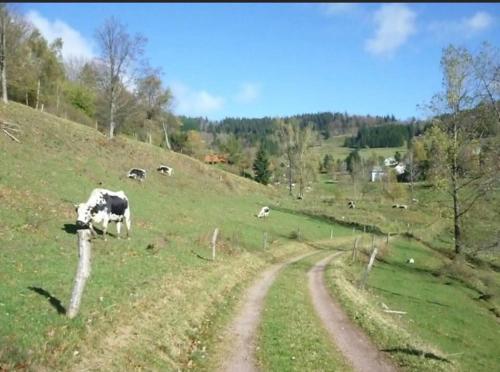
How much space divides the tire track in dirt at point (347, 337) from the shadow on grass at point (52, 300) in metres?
9.93

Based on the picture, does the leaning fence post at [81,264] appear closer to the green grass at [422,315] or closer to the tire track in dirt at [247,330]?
the tire track in dirt at [247,330]

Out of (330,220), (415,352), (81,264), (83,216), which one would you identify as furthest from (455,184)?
(81,264)

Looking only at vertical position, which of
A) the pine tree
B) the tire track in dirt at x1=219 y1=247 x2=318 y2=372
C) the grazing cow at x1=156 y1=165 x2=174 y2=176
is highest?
the pine tree

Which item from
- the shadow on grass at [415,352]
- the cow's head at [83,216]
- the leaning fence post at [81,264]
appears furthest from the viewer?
the cow's head at [83,216]

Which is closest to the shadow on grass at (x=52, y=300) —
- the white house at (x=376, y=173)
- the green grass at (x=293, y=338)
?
the green grass at (x=293, y=338)

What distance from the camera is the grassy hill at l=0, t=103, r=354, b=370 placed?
560 inches

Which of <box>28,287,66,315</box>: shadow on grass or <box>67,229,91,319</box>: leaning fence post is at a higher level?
<box>67,229,91,319</box>: leaning fence post

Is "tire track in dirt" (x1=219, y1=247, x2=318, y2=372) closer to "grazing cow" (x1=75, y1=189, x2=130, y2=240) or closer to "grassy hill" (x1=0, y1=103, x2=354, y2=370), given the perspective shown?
"grassy hill" (x1=0, y1=103, x2=354, y2=370)

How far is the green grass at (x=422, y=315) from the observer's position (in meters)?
19.6

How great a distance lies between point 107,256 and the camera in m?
24.3

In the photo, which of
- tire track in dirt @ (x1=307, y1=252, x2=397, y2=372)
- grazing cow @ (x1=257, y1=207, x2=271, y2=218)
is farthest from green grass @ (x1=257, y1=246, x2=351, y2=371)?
grazing cow @ (x1=257, y1=207, x2=271, y2=218)

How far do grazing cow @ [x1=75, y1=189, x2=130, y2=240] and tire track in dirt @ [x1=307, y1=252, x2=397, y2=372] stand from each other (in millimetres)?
12590

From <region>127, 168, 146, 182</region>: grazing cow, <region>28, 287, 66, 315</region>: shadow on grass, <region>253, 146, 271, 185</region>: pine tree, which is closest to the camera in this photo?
<region>28, 287, 66, 315</region>: shadow on grass

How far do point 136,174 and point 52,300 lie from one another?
40.6 m
